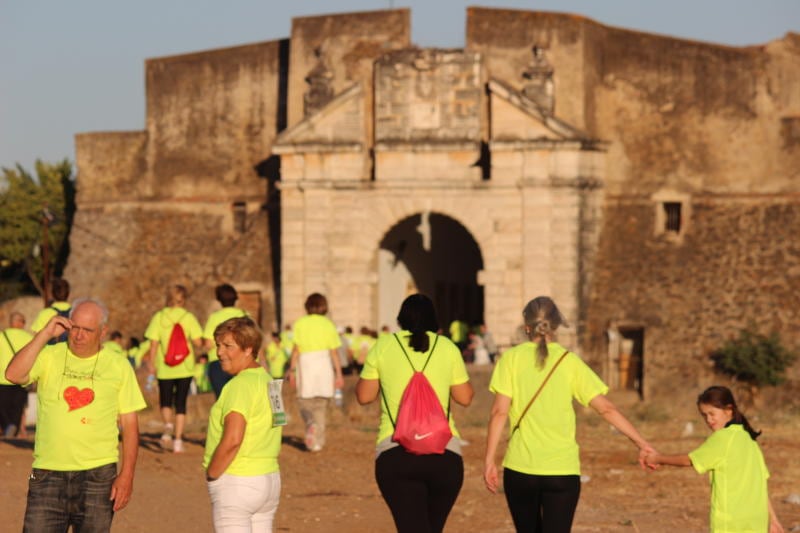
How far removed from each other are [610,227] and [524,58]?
338 cm

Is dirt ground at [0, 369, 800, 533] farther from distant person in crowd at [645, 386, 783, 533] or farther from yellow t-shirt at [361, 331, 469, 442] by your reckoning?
distant person in crowd at [645, 386, 783, 533]

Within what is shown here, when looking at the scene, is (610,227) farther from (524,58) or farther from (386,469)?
(386,469)

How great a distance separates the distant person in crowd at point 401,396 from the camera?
7516 mm

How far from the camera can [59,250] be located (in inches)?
1469

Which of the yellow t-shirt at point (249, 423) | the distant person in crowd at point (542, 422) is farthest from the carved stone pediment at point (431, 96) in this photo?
the yellow t-shirt at point (249, 423)

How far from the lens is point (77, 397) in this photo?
715cm

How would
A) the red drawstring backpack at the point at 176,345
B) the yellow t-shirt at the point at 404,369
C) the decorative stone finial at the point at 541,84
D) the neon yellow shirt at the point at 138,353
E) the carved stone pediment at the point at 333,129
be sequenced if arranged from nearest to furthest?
the yellow t-shirt at the point at 404,369, the red drawstring backpack at the point at 176,345, the neon yellow shirt at the point at 138,353, the decorative stone finial at the point at 541,84, the carved stone pediment at the point at 333,129

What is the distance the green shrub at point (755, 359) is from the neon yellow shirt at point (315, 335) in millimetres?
13285

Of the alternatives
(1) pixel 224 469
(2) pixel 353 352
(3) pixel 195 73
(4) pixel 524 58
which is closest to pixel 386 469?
(1) pixel 224 469

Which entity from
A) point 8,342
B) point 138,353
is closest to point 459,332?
point 138,353

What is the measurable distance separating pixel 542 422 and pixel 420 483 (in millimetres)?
686

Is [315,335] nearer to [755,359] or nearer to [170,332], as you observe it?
[170,332]

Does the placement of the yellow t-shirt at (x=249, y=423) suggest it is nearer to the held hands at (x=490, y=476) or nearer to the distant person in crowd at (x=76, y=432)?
the distant person in crowd at (x=76, y=432)

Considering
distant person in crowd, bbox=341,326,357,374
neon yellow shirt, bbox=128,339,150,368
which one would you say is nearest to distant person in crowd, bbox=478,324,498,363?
distant person in crowd, bbox=341,326,357,374
